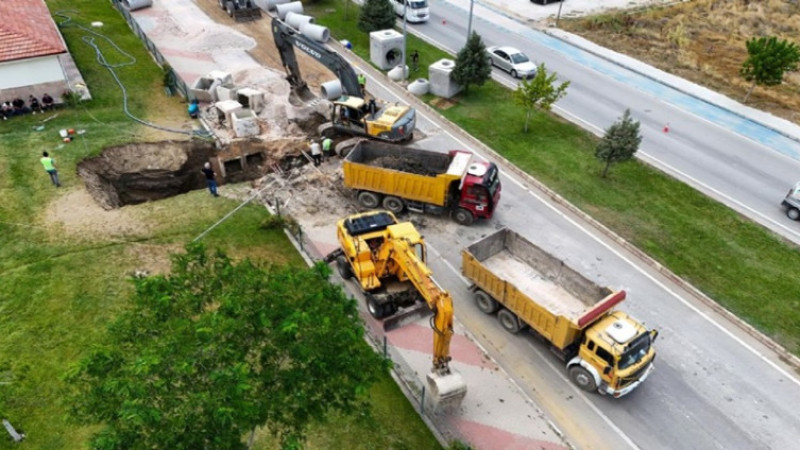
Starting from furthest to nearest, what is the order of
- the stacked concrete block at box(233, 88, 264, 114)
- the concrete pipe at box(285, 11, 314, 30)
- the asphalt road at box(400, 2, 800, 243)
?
1. the concrete pipe at box(285, 11, 314, 30)
2. the stacked concrete block at box(233, 88, 264, 114)
3. the asphalt road at box(400, 2, 800, 243)

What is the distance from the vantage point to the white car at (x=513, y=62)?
3394cm

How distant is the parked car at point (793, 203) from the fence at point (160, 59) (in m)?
28.7

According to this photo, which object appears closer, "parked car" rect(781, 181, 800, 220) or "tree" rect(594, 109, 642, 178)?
"parked car" rect(781, 181, 800, 220)

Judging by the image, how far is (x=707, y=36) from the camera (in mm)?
41781

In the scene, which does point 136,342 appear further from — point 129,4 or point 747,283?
point 129,4

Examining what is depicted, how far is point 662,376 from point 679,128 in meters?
17.9

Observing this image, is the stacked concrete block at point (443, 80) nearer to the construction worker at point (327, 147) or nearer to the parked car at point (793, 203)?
the construction worker at point (327, 147)

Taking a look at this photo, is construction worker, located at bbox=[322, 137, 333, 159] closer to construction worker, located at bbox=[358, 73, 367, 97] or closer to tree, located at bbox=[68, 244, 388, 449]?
construction worker, located at bbox=[358, 73, 367, 97]

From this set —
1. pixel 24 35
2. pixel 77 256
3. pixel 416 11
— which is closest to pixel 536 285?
pixel 77 256

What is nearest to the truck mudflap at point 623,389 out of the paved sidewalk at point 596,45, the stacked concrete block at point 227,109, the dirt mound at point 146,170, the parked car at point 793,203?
the parked car at point 793,203

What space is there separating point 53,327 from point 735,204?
2635 cm

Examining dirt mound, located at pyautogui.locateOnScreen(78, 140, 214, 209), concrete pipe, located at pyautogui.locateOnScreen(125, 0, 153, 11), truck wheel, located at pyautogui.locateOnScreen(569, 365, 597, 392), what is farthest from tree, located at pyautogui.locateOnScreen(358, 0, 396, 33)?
truck wheel, located at pyautogui.locateOnScreen(569, 365, 597, 392)

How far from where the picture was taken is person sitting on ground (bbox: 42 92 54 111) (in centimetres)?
2775

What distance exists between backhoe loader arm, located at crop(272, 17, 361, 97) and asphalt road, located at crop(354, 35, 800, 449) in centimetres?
1046
